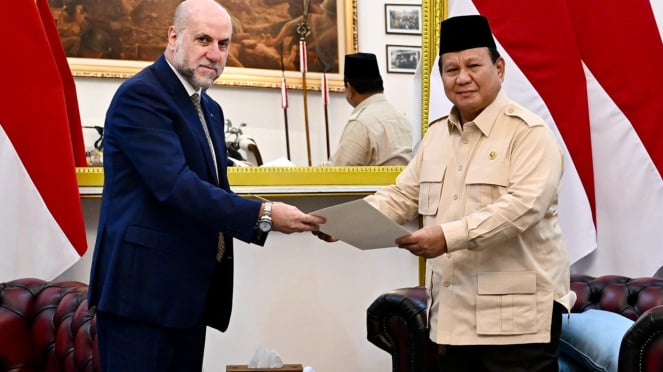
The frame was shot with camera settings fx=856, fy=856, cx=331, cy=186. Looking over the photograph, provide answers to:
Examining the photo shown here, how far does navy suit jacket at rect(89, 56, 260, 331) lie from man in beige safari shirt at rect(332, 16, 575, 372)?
0.52 m

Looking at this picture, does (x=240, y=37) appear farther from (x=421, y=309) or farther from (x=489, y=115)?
(x=489, y=115)

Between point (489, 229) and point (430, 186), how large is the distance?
0.94ft

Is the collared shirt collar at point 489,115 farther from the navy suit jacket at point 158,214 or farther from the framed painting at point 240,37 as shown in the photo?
the framed painting at point 240,37

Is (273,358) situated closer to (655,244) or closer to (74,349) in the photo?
(74,349)

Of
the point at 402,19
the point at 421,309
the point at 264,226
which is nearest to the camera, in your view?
the point at 264,226

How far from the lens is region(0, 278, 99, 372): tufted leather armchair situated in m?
3.01

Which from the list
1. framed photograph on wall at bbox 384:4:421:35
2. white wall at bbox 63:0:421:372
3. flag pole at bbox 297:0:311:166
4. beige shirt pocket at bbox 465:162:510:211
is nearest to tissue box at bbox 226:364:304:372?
white wall at bbox 63:0:421:372

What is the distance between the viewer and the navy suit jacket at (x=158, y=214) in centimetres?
211

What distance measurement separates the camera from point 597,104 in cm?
366

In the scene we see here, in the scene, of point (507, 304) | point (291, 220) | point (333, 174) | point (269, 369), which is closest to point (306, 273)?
point (333, 174)

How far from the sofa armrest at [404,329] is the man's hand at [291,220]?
2.45 feet

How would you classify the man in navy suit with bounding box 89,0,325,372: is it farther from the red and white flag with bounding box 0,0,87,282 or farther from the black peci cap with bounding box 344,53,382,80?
the black peci cap with bounding box 344,53,382,80

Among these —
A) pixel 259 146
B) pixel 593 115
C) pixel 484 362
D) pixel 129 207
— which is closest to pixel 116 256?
pixel 129 207

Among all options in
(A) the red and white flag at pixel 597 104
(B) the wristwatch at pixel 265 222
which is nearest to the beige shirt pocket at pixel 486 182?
(B) the wristwatch at pixel 265 222
